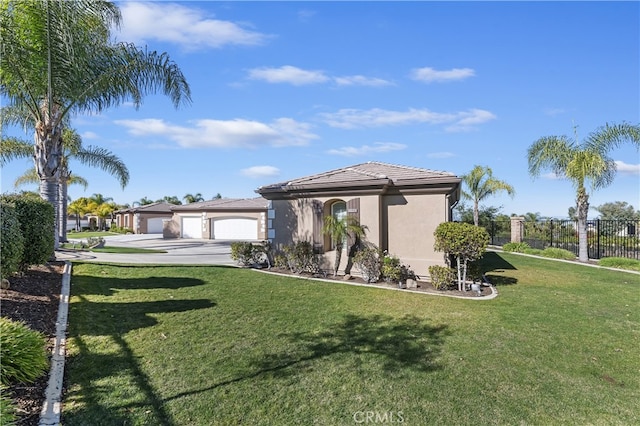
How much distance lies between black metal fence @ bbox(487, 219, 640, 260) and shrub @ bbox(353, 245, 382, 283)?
1350 cm

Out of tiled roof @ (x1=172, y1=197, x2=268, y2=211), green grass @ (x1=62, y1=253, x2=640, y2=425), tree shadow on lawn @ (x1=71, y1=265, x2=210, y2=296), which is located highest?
tiled roof @ (x1=172, y1=197, x2=268, y2=211)

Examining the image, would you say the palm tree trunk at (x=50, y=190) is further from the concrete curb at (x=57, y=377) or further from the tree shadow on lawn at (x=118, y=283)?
the concrete curb at (x=57, y=377)

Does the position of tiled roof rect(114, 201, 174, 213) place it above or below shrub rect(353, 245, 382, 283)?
above

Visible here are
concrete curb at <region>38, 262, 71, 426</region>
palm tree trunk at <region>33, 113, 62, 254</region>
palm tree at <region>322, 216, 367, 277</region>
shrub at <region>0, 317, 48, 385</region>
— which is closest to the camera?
concrete curb at <region>38, 262, 71, 426</region>

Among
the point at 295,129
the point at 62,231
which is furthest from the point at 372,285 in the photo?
the point at 62,231

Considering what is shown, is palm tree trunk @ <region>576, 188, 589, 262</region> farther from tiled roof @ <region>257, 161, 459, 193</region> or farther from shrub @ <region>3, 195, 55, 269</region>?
shrub @ <region>3, 195, 55, 269</region>

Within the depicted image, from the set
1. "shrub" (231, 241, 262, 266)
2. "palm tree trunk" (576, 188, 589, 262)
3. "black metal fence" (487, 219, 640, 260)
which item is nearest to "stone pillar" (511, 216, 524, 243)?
"black metal fence" (487, 219, 640, 260)

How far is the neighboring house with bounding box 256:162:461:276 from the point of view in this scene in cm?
1114

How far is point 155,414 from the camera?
3.83 m

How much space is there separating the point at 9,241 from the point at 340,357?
6.62 metres

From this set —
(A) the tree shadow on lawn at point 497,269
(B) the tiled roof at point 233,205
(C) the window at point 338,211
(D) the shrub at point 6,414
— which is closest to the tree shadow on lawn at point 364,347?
(D) the shrub at point 6,414

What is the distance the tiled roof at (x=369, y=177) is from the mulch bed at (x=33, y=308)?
23.6 feet

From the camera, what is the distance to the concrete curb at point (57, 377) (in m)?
3.75

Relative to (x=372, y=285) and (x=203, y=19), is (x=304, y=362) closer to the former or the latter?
(x=372, y=285)
